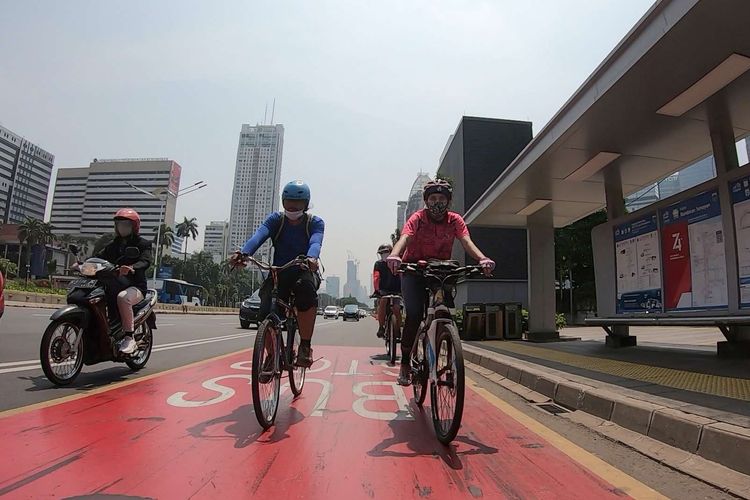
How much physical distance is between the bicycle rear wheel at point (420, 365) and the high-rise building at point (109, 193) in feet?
138

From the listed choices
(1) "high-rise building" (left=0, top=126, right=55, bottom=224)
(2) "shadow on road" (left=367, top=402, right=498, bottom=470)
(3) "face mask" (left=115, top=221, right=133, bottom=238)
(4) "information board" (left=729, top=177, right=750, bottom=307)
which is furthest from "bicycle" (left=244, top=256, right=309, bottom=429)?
(1) "high-rise building" (left=0, top=126, right=55, bottom=224)

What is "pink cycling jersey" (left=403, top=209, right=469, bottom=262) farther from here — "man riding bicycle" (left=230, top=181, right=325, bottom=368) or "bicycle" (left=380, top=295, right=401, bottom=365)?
"bicycle" (left=380, top=295, right=401, bottom=365)

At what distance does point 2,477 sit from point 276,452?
140 centimetres

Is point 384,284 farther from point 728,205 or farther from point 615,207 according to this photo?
point 615,207

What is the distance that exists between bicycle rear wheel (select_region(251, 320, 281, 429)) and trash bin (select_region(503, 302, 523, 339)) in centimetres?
1002

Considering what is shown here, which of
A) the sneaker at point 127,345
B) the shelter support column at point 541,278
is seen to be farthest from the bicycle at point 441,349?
the shelter support column at point 541,278

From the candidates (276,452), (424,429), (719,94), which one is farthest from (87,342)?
(719,94)

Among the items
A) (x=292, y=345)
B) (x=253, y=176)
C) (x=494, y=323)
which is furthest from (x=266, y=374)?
(x=253, y=176)

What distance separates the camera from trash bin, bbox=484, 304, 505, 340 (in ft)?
41.4

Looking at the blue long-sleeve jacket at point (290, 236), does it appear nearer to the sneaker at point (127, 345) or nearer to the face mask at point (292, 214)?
the face mask at point (292, 214)

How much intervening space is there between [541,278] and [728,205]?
654 cm

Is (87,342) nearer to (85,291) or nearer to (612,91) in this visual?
(85,291)

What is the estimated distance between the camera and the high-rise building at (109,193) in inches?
2623

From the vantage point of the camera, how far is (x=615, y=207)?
980cm
